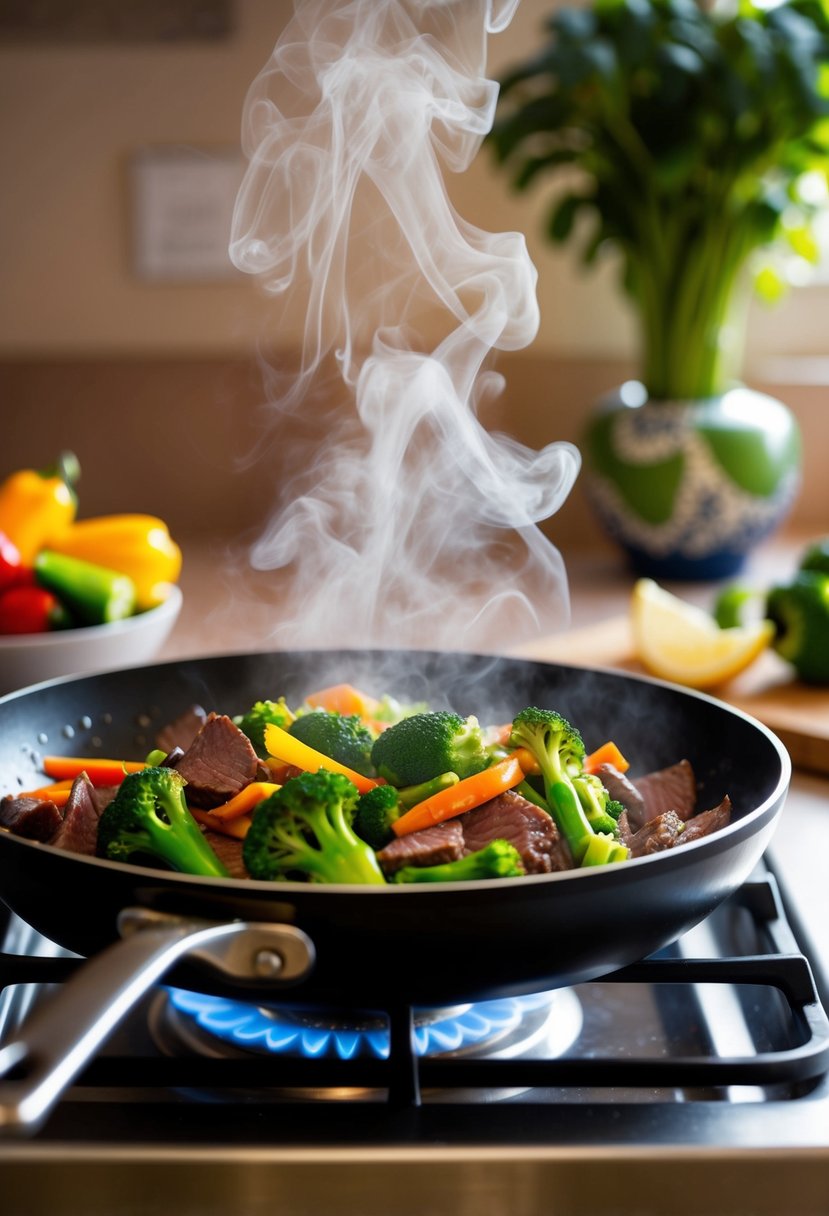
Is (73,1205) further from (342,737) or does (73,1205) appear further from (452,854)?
(342,737)

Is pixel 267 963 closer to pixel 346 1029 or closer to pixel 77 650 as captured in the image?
pixel 346 1029

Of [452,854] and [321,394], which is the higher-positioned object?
[452,854]

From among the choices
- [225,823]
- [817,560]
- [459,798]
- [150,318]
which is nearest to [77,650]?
[225,823]

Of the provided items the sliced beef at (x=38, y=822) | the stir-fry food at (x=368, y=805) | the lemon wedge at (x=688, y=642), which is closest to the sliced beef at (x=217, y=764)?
the stir-fry food at (x=368, y=805)

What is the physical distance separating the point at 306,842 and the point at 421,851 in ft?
0.26

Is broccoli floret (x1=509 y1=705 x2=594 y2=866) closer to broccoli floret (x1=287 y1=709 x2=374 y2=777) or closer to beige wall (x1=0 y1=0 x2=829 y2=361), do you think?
broccoli floret (x1=287 y1=709 x2=374 y2=777)

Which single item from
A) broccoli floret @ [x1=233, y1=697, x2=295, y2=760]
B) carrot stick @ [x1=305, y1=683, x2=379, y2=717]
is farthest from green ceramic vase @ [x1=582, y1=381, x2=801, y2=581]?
broccoli floret @ [x1=233, y1=697, x2=295, y2=760]

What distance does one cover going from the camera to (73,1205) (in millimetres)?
716

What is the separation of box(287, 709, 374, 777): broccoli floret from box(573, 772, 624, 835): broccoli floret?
0.59ft

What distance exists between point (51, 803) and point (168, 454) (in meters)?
1.87

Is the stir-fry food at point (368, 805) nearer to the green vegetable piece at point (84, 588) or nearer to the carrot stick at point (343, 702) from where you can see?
the carrot stick at point (343, 702)

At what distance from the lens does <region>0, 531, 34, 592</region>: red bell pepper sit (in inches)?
67.1

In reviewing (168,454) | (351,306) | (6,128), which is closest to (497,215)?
(351,306)

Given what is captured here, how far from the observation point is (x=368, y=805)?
2.91ft
